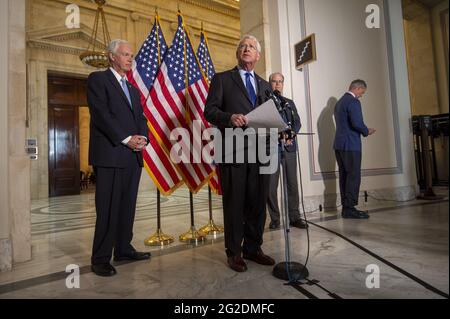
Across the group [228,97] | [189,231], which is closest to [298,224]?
[189,231]

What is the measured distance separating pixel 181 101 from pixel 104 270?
182 centimetres

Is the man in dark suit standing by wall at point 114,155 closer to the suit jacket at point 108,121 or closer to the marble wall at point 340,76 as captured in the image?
the suit jacket at point 108,121

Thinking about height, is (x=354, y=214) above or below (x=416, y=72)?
below

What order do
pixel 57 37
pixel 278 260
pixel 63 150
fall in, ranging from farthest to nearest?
pixel 63 150 → pixel 57 37 → pixel 278 260

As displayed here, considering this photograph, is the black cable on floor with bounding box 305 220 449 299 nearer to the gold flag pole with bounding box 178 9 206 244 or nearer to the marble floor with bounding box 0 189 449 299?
the marble floor with bounding box 0 189 449 299

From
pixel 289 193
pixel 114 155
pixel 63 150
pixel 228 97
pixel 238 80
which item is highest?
pixel 63 150

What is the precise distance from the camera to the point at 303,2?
4309 mm

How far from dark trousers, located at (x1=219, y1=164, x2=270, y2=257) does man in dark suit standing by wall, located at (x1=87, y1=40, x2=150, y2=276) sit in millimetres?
712

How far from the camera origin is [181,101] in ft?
10.4

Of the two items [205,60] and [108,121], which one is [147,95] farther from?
[205,60]

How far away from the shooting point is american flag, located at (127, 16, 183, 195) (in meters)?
2.96
